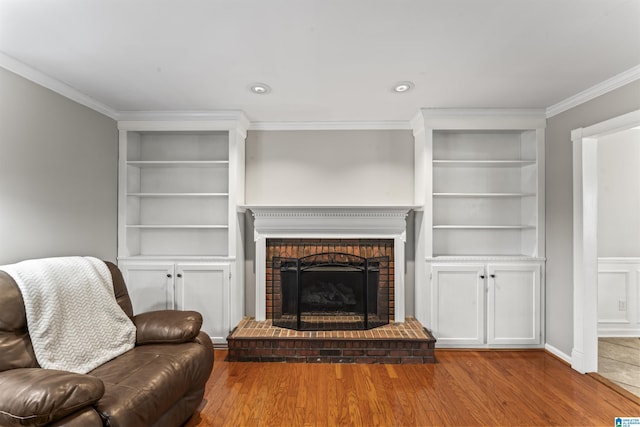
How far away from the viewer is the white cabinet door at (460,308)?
11.0 feet

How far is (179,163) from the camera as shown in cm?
361

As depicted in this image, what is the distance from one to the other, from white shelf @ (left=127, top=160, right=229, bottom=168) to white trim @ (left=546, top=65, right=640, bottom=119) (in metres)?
3.32

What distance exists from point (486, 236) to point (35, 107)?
4.35 metres

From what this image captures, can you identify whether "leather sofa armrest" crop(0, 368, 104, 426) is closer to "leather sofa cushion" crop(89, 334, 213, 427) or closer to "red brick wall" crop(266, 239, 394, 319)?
"leather sofa cushion" crop(89, 334, 213, 427)

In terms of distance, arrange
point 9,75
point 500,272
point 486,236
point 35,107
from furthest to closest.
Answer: point 486,236
point 500,272
point 35,107
point 9,75

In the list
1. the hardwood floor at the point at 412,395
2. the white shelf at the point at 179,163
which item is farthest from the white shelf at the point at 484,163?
the white shelf at the point at 179,163

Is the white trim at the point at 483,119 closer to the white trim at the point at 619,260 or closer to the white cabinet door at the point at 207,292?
the white trim at the point at 619,260

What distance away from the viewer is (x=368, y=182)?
12.5ft

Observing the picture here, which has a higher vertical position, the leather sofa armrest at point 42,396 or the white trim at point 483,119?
the white trim at point 483,119

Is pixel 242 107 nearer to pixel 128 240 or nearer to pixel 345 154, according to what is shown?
pixel 345 154

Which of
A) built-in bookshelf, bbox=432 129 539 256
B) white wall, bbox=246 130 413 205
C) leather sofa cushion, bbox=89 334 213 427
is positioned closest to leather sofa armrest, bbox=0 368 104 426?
leather sofa cushion, bbox=89 334 213 427

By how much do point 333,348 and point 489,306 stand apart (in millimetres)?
1642

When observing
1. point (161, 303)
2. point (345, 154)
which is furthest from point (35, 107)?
point (345, 154)

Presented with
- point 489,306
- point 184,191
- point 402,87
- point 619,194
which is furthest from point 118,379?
point 619,194
